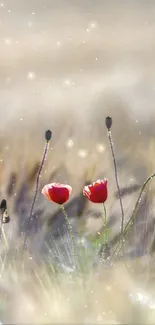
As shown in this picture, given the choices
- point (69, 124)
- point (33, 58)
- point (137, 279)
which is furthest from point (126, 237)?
point (33, 58)

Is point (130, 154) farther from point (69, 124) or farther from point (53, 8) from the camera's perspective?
point (53, 8)

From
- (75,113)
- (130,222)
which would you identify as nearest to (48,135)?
(75,113)

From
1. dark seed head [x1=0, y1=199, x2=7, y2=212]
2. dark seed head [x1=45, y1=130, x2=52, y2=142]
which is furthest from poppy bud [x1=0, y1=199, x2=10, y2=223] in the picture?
dark seed head [x1=45, y1=130, x2=52, y2=142]

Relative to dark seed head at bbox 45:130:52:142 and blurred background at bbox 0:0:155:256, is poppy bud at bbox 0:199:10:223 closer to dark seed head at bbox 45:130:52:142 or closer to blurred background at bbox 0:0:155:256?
blurred background at bbox 0:0:155:256

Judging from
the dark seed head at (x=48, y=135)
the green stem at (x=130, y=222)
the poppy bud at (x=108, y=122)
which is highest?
the poppy bud at (x=108, y=122)

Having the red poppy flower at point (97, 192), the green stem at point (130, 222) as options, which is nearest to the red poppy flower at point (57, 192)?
the red poppy flower at point (97, 192)

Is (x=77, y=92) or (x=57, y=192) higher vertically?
(x=77, y=92)

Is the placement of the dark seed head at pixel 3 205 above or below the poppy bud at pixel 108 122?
below

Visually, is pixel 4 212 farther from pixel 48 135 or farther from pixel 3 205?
pixel 48 135

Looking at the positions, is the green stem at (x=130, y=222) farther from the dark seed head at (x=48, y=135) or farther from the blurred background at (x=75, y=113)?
A: the dark seed head at (x=48, y=135)
